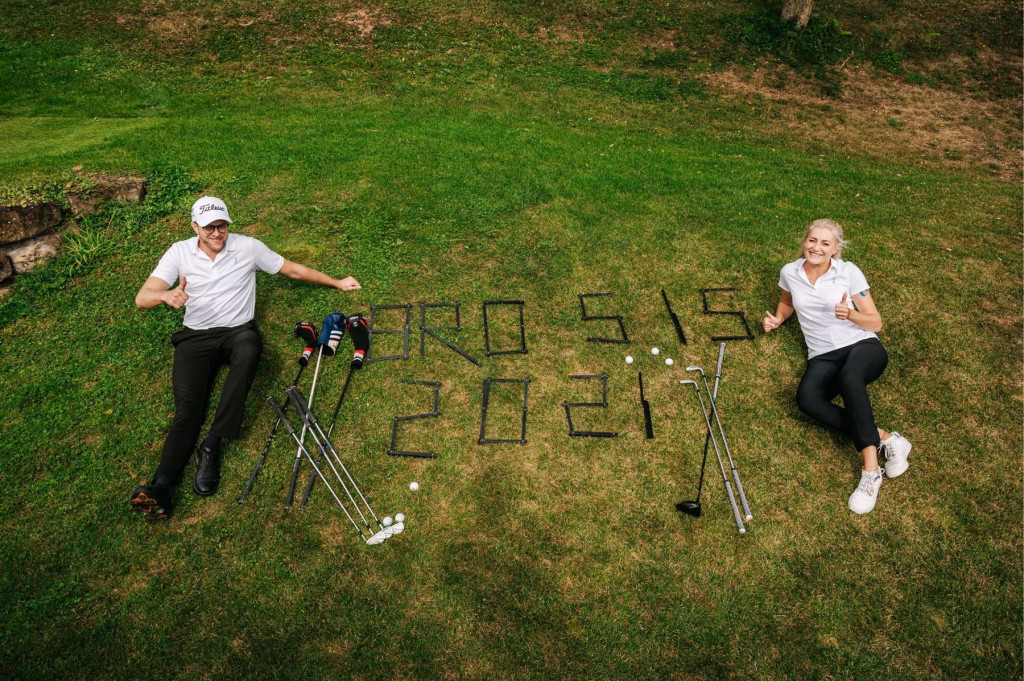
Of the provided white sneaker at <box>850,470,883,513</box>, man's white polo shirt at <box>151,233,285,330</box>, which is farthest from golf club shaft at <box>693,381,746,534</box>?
man's white polo shirt at <box>151,233,285,330</box>

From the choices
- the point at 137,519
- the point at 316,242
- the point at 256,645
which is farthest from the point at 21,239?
the point at 256,645

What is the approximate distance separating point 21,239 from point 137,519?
6235mm

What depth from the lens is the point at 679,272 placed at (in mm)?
9039

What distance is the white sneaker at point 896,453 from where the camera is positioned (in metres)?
6.08

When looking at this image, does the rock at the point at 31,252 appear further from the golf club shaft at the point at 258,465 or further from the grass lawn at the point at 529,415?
the golf club shaft at the point at 258,465

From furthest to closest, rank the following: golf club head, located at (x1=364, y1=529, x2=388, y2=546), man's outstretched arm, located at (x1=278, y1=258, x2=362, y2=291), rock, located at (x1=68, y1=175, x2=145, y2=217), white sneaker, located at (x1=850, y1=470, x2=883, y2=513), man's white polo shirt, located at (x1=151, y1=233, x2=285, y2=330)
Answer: rock, located at (x1=68, y1=175, x2=145, y2=217) < man's outstretched arm, located at (x1=278, y1=258, x2=362, y2=291) < man's white polo shirt, located at (x1=151, y1=233, x2=285, y2=330) < white sneaker, located at (x1=850, y1=470, x2=883, y2=513) < golf club head, located at (x1=364, y1=529, x2=388, y2=546)

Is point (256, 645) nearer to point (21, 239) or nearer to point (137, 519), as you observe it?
point (137, 519)

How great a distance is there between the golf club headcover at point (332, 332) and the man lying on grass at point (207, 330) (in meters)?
0.84

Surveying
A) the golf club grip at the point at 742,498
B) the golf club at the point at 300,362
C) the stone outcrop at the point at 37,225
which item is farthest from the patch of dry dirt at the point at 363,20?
the golf club grip at the point at 742,498

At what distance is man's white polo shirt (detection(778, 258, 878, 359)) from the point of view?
6.71m

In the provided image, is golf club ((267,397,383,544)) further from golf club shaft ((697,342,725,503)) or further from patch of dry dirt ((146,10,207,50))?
patch of dry dirt ((146,10,207,50))

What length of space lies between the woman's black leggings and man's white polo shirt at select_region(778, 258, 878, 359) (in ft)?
0.40

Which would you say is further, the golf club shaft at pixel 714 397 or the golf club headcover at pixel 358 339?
the golf club headcover at pixel 358 339

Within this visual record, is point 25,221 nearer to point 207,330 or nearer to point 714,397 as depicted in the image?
point 207,330
